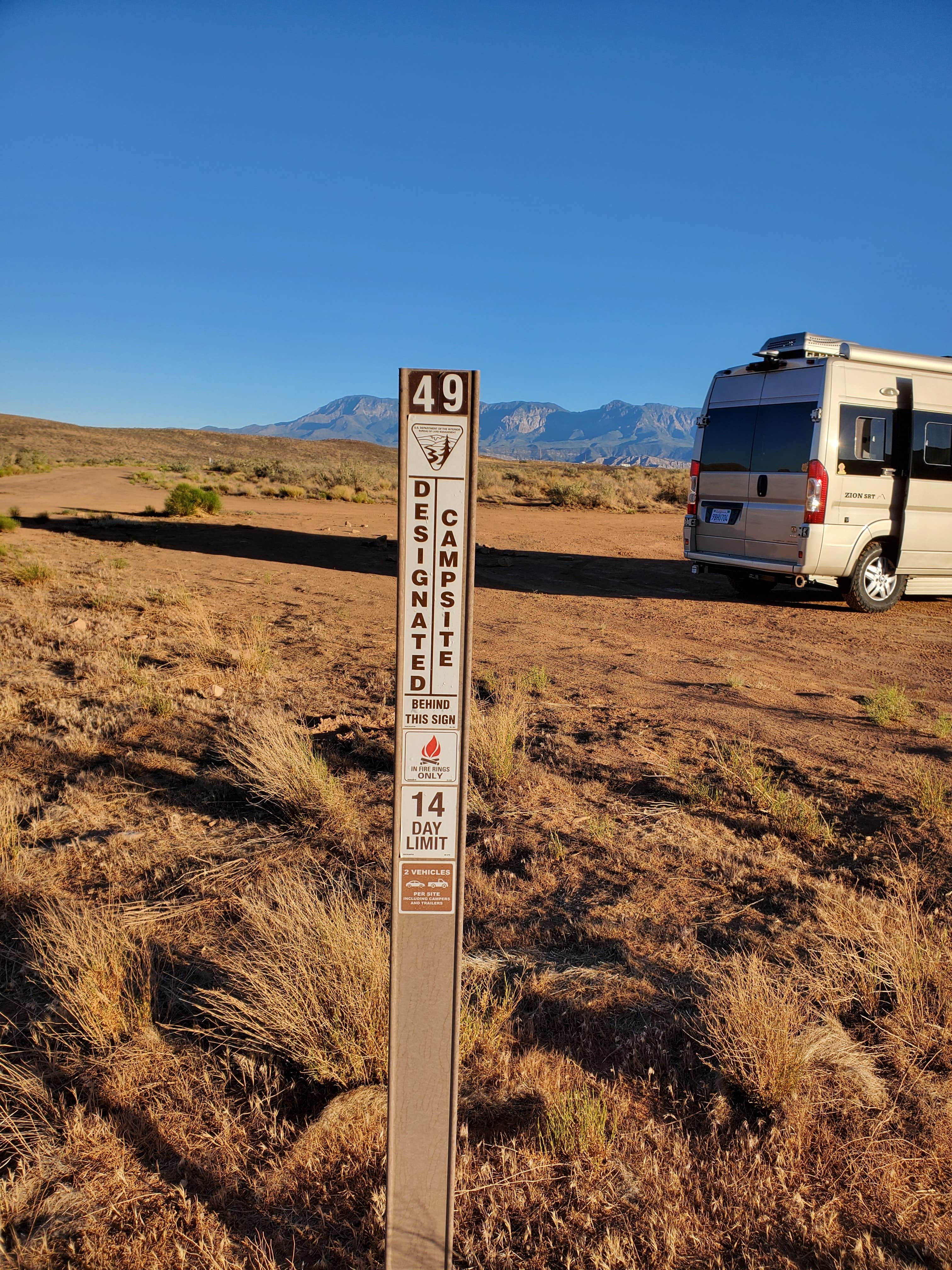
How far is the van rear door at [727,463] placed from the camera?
400 inches

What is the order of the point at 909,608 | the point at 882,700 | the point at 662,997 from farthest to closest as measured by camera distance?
1. the point at 909,608
2. the point at 882,700
3. the point at 662,997

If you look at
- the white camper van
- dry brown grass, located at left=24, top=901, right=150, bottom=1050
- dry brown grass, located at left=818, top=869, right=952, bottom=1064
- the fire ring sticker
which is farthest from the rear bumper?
the fire ring sticker

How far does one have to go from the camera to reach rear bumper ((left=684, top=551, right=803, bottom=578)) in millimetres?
9758

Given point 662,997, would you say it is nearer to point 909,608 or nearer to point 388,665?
point 388,665

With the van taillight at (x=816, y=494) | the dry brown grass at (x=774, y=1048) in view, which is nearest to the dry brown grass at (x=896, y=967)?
the dry brown grass at (x=774, y=1048)

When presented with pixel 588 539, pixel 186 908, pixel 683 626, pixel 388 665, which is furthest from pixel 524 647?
pixel 588 539

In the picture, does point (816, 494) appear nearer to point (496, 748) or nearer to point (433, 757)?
point (496, 748)

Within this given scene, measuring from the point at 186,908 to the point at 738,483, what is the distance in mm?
8630

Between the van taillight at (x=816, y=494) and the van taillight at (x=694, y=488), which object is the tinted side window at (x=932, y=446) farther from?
the van taillight at (x=694, y=488)

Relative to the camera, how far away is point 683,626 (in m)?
9.70

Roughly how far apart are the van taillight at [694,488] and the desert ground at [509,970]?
14.9 ft

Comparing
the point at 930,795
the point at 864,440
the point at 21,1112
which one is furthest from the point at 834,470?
the point at 21,1112

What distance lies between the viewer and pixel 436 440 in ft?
6.02

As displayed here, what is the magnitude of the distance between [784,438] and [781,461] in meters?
0.26
